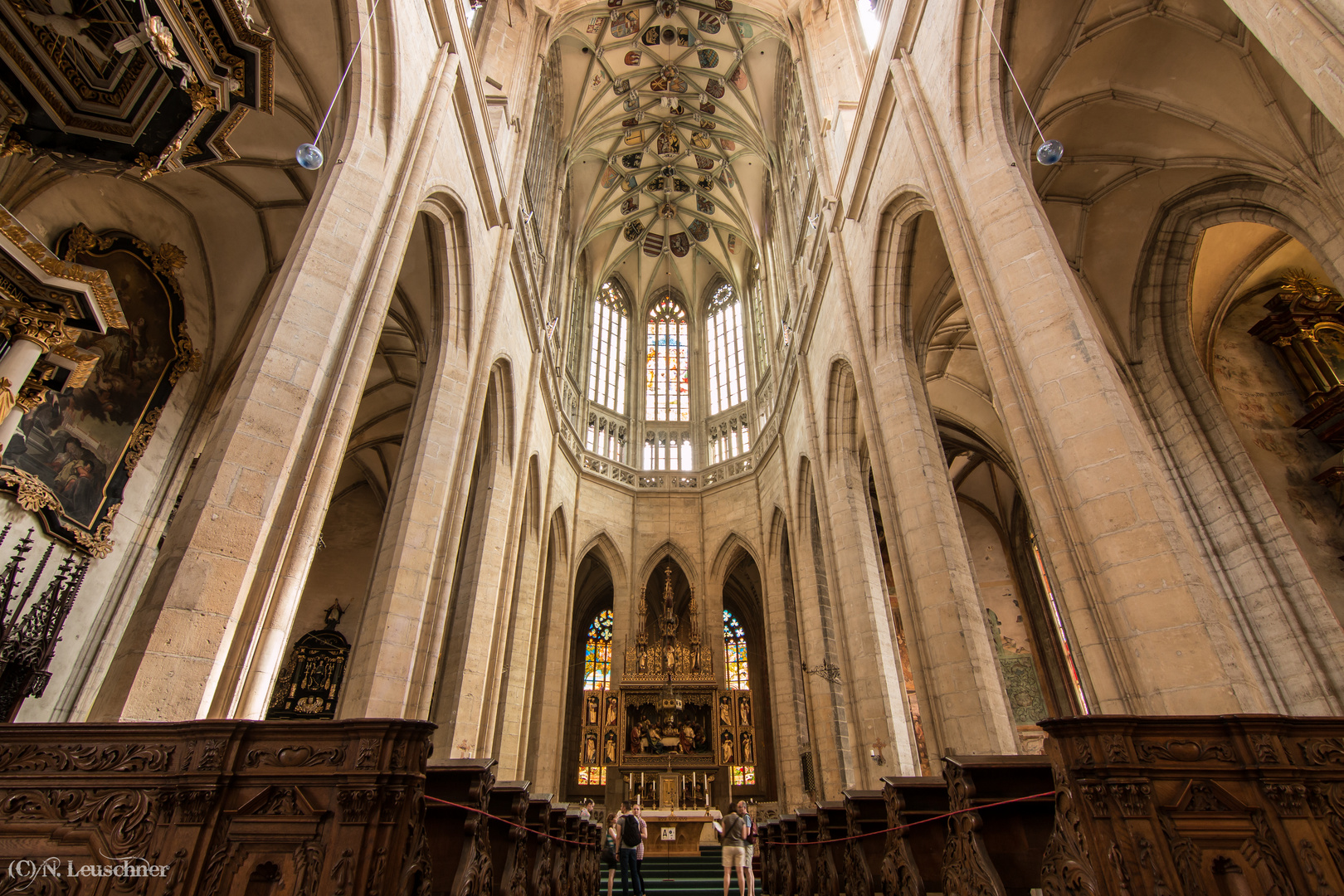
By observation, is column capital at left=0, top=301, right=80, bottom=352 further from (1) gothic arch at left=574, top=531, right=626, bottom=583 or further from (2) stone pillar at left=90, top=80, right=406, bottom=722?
(1) gothic arch at left=574, top=531, right=626, bottom=583

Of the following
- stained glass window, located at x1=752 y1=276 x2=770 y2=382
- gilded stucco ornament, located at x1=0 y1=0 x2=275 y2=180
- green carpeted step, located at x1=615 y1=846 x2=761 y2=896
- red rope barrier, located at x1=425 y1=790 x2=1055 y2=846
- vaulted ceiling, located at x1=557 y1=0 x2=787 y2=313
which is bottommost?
green carpeted step, located at x1=615 y1=846 x2=761 y2=896

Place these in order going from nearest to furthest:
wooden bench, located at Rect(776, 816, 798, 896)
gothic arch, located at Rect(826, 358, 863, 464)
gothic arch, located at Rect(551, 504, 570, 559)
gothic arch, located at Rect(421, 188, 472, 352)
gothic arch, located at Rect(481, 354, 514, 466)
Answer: wooden bench, located at Rect(776, 816, 798, 896) < gothic arch, located at Rect(421, 188, 472, 352) < gothic arch, located at Rect(481, 354, 514, 466) < gothic arch, located at Rect(826, 358, 863, 464) < gothic arch, located at Rect(551, 504, 570, 559)

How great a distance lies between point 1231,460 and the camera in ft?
30.8

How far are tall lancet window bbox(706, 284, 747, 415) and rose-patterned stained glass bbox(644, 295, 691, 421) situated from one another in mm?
862

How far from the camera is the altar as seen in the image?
11.5 m

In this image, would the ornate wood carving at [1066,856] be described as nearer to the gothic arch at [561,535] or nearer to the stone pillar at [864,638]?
the stone pillar at [864,638]

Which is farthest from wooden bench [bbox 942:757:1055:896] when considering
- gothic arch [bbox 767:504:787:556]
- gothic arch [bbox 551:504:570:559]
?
gothic arch [bbox 551:504:570:559]

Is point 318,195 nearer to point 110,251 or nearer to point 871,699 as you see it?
point 110,251

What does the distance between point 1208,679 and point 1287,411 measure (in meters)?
9.29

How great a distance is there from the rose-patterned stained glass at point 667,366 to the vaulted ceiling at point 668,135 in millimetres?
792

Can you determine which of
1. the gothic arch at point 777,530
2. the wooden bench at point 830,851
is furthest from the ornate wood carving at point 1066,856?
the gothic arch at point 777,530

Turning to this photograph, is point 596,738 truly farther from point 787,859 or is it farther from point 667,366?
point 667,366

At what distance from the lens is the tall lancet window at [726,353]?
20172 mm

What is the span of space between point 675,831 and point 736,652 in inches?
359
